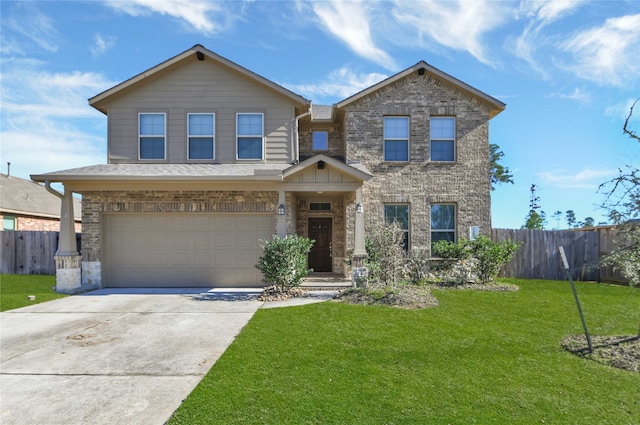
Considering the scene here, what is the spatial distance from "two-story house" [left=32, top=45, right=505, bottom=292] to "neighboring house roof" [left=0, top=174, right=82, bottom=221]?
31.0 feet

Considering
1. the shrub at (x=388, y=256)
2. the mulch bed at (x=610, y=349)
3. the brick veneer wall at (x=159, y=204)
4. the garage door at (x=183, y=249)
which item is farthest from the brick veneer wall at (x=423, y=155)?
the mulch bed at (x=610, y=349)

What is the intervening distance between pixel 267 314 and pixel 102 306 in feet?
14.1

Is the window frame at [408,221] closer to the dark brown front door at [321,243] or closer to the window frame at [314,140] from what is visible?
the dark brown front door at [321,243]

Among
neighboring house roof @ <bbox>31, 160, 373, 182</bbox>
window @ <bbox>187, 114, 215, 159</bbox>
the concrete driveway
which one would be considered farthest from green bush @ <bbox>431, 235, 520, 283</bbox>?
window @ <bbox>187, 114, 215, 159</bbox>

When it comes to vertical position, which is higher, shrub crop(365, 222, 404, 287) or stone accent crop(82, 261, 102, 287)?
shrub crop(365, 222, 404, 287)

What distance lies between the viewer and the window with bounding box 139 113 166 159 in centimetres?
1178

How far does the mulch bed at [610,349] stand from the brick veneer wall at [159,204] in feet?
26.5

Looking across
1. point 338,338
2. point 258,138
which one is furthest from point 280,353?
point 258,138

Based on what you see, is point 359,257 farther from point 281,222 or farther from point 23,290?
point 23,290

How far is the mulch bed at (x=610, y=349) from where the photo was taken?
15.8ft

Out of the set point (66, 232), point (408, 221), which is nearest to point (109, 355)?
point (66, 232)

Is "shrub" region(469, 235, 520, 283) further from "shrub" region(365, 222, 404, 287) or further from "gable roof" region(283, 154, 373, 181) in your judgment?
"gable roof" region(283, 154, 373, 181)

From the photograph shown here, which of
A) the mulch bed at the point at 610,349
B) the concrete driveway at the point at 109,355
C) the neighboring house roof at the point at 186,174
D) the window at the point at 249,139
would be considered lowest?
the concrete driveway at the point at 109,355

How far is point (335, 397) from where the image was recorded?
377 centimetres
